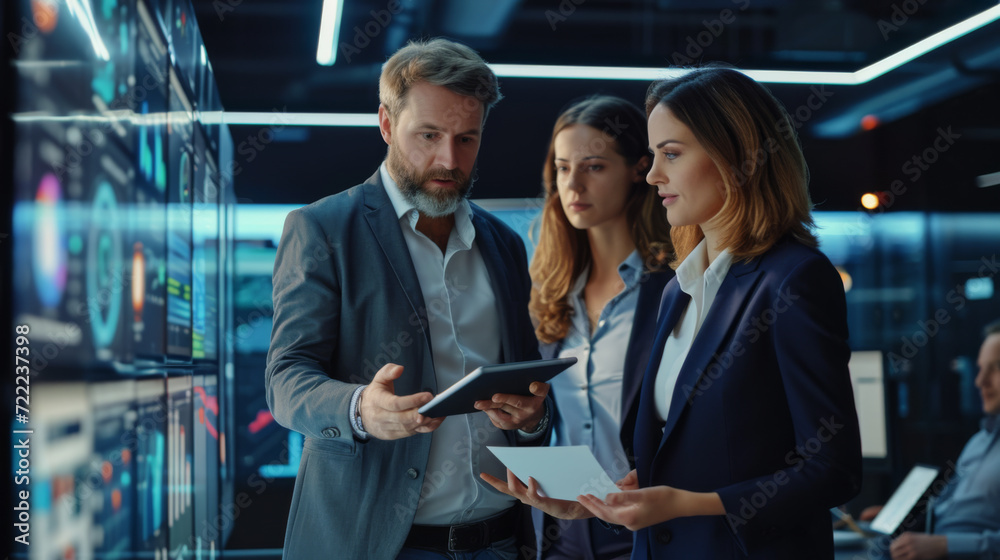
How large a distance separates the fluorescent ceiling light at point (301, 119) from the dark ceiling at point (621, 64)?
8cm

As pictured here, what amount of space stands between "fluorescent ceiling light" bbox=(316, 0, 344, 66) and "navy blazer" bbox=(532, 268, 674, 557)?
3276 mm

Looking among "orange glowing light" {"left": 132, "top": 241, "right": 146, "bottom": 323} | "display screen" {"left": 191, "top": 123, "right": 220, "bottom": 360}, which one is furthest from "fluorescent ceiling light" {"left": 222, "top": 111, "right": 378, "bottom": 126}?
"orange glowing light" {"left": 132, "top": 241, "right": 146, "bottom": 323}

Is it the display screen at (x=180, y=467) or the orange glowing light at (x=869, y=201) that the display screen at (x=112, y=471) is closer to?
the display screen at (x=180, y=467)

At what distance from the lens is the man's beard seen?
1993 millimetres

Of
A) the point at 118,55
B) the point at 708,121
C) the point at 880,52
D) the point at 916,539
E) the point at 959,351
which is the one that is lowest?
the point at 916,539

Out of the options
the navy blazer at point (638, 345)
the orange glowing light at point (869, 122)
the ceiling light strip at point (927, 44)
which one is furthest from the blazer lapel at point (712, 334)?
the orange glowing light at point (869, 122)

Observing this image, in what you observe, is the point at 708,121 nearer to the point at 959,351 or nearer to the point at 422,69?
the point at 422,69

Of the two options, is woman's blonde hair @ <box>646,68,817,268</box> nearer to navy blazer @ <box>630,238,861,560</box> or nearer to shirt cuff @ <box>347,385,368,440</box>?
navy blazer @ <box>630,238,861,560</box>

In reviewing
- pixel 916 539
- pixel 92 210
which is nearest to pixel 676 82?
pixel 92 210

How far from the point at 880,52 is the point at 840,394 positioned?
5.39 m

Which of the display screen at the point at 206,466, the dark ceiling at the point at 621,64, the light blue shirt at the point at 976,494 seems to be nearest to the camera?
the light blue shirt at the point at 976,494

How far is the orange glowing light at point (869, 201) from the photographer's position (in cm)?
727

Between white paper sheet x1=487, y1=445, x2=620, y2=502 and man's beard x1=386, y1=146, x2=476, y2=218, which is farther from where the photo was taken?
man's beard x1=386, y1=146, x2=476, y2=218

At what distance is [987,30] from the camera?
5.81m
